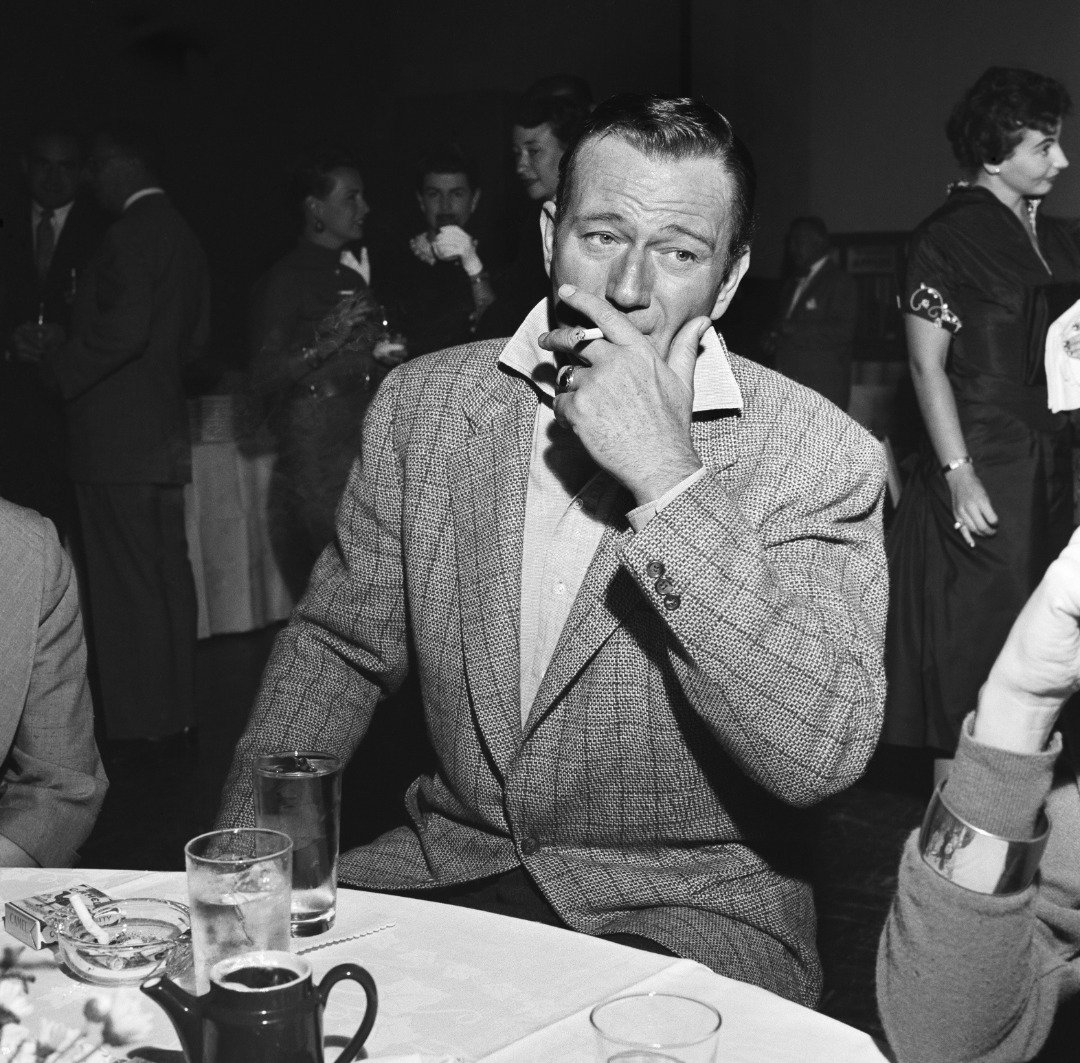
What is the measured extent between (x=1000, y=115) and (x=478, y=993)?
2891 millimetres

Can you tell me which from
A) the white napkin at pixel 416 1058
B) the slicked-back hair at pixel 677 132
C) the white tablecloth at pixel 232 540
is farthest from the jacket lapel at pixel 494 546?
the white tablecloth at pixel 232 540

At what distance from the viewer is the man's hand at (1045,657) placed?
0.94 metres

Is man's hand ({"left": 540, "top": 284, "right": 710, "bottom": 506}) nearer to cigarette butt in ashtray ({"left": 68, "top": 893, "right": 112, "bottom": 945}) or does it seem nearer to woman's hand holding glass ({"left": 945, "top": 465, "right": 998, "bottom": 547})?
cigarette butt in ashtray ({"left": 68, "top": 893, "right": 112, "bottom": 945})

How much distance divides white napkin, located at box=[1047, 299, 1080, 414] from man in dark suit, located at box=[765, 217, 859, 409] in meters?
0.70

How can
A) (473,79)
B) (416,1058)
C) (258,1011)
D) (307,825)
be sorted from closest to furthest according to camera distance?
(258,1011)
(416,1058)
(307,825)
(473,79)

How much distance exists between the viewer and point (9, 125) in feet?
10.1

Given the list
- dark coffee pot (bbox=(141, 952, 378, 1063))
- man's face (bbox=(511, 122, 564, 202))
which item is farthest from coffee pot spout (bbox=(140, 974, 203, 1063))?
man's face (bbox=(511, 122, 564, 202))

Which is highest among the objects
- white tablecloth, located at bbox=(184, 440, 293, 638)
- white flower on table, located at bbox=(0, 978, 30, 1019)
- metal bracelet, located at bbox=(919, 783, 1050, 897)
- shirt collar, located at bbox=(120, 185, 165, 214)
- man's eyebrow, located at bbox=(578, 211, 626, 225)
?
shirt collar, located at bbox=(120, 185, 165, 214)

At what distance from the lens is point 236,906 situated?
3.05 ft

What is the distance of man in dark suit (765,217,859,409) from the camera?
3930mm

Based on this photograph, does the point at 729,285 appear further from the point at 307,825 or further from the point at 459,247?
the point at 459,247

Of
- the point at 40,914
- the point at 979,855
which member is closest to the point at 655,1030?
the point at 979,855

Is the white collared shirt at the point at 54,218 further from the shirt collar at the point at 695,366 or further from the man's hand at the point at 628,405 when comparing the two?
the man's hand at the point at 628,405

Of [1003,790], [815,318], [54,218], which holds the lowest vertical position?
[1003,790]
